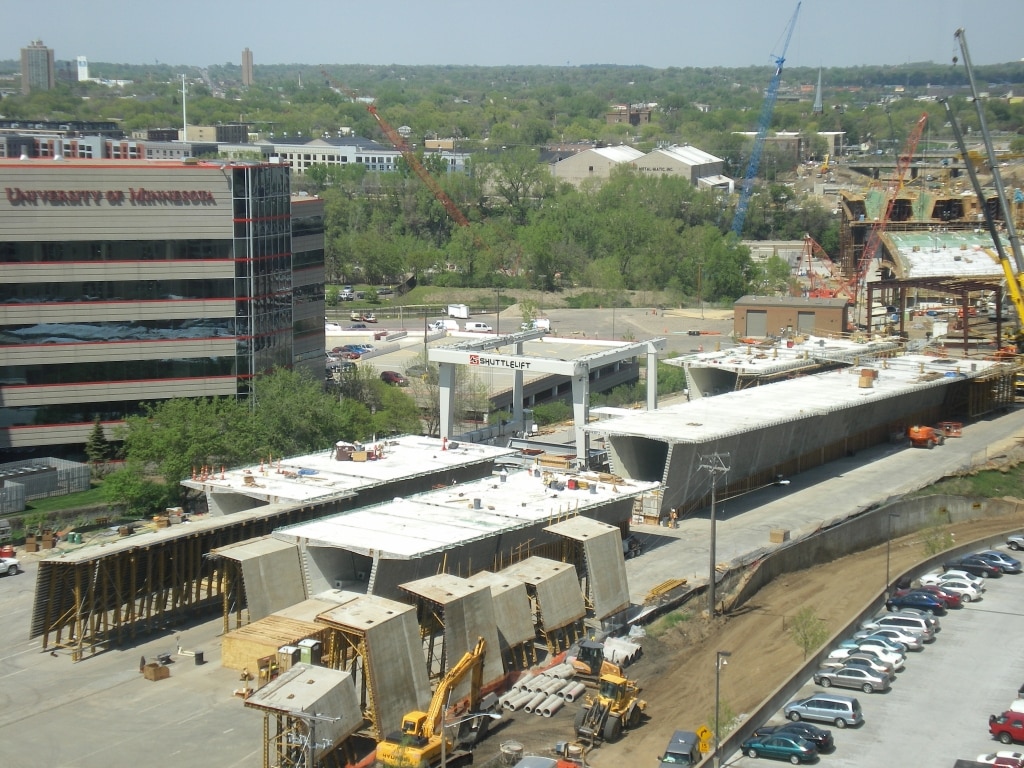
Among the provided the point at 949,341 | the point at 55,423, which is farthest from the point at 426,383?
the point at 949,341

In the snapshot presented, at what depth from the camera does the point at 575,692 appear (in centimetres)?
2392

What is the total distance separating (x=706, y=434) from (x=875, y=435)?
12.7 m

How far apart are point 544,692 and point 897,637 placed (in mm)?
7660

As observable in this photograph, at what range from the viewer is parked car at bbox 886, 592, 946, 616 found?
29.0 meters

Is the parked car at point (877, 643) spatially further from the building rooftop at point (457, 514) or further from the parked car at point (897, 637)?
the building rooftop at point (457, 514)

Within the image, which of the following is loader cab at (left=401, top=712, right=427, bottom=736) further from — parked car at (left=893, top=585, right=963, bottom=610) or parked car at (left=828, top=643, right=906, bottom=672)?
parked car at (left=893, top=585, right=963, bottom=610)

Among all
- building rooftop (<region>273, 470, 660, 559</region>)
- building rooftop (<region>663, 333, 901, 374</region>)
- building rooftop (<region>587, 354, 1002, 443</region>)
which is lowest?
building rooftop (<region>273, 470, 660, 559</region>)

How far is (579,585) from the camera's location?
27109mm

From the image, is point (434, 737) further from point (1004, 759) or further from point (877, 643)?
point (877, 643)

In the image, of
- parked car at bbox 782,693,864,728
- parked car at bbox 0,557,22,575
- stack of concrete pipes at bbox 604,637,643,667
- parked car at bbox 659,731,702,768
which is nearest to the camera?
parked car at bbox 659,731,702,768

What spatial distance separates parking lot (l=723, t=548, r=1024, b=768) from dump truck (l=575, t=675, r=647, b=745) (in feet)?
6.01

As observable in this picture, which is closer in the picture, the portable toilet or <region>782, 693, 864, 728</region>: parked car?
the portable toilet

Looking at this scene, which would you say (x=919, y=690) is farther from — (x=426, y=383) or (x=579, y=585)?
(x=426, y=383)

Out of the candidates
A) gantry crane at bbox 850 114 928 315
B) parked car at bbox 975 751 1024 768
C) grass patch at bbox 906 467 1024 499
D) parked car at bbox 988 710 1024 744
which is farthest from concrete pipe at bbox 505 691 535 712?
gantry crane at bbox 850 114 928 315
